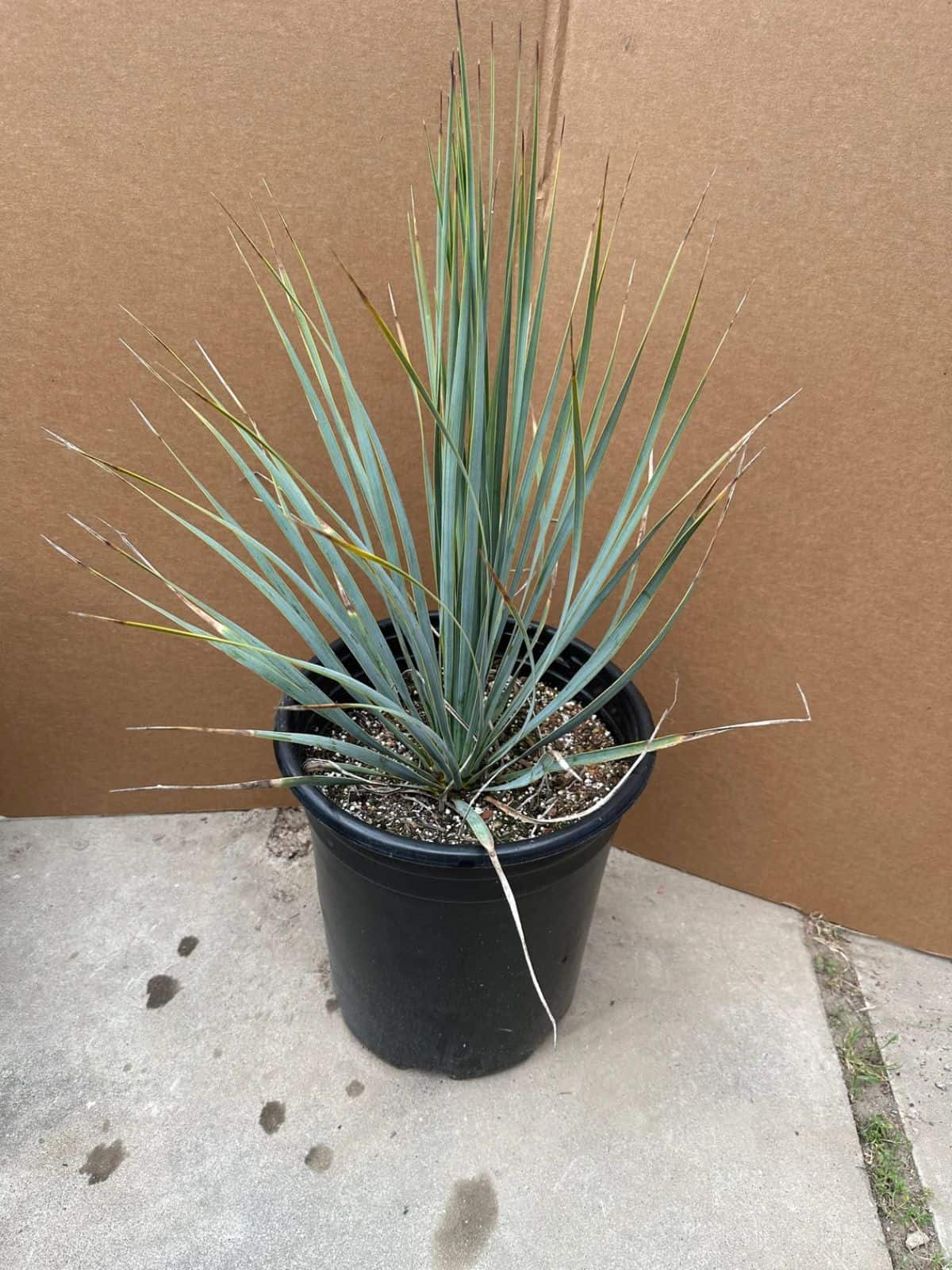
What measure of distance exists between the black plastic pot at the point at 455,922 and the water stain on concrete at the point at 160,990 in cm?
28

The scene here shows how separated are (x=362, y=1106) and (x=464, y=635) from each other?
0.76 meters

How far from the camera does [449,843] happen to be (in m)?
0.98

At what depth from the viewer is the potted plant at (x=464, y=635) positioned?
862 mm

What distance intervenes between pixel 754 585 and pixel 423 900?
0.69 meters

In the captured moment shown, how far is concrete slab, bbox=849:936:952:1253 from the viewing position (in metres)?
1.21

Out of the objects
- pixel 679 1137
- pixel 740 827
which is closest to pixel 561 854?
pixel 679 1137

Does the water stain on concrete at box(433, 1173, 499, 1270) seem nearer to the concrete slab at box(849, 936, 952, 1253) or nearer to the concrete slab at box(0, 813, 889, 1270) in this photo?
the concrete slab at box(0, 813, 889, 1270)

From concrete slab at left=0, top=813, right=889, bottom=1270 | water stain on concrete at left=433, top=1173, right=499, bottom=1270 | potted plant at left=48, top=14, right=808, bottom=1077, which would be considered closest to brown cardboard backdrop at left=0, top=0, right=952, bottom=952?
potted plant at left=48, top=14, right=808, bottom=1077

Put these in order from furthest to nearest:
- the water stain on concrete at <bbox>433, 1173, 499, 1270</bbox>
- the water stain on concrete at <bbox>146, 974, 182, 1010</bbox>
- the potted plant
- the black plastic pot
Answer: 1. the water stain on concrete at <bbox>146, 974, 182, 1010</bbox>
2. the water stain on concrete at <bbox>433, 1173, 499, 1270</bbox>
3. the black plastic pot
4. the potted plant

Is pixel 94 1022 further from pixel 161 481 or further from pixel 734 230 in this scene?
pixel 734 230

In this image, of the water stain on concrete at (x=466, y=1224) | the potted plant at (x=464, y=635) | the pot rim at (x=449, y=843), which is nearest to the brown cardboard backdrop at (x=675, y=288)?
the potted plant at (x=464, y=635)

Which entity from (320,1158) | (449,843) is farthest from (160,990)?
(449,843)

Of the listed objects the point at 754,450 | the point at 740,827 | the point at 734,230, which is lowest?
the point at 740,827

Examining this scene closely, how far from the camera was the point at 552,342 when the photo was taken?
1.28 m
